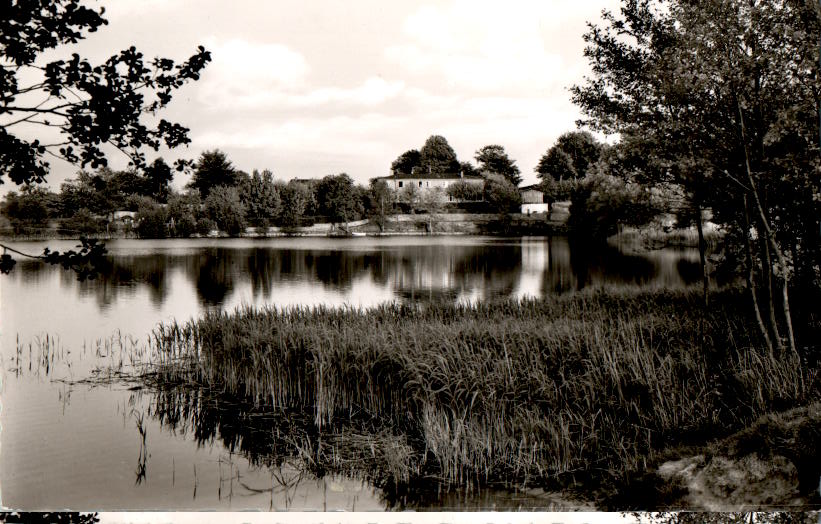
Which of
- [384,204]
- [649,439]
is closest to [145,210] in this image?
[384,204]

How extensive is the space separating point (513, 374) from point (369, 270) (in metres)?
1.43

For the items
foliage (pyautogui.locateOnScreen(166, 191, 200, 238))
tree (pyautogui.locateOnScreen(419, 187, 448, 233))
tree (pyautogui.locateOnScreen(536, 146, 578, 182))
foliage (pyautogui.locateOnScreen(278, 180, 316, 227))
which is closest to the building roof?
tree (pyautogui.locateOnScreen(419, 187, 448, 233))

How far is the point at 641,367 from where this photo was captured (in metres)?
3.57

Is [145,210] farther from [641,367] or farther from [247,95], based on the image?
[641,367]

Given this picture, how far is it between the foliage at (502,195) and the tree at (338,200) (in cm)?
90

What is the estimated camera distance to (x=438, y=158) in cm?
378

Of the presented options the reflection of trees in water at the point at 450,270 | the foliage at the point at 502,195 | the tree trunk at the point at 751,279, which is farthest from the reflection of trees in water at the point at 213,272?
the tree trunk at the point at 751,279

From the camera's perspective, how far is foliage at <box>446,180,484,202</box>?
3.85 metres

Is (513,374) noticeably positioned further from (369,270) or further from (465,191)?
(369,270)

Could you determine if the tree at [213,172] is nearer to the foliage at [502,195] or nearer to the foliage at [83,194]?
the foliage at [83,194]

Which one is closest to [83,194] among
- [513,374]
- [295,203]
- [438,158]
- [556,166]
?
[295,203]

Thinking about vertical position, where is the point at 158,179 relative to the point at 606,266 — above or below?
above

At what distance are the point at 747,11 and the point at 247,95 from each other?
2.99 meters

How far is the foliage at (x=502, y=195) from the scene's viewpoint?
3889 millimetres
